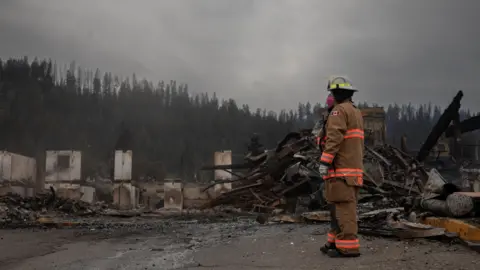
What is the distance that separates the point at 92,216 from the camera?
13.4 m

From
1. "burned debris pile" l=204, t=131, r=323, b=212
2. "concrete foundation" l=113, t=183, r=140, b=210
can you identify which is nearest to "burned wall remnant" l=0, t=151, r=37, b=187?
"concrete foundation" l=113, t=183, r=140, b=210

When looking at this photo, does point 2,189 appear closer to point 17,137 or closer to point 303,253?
point 303,253

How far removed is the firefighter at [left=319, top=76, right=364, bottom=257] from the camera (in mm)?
4062

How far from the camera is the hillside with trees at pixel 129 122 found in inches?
2549

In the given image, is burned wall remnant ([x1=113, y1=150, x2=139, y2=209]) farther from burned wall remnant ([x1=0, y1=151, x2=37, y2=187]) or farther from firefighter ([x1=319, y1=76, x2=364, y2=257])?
firefighter ([x1=319, y1=76, x2=364, y2=257])

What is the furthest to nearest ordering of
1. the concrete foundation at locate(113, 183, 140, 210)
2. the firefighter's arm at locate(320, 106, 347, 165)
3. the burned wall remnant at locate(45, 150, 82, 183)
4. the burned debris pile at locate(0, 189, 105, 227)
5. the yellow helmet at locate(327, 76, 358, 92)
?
the burned wall remnant at locate(45, 150, 82, 183) → the concrete foundation at locate(113, 183, 140, 210) → the burned debris pile at locate(0, 189, 105, 227) → the yellow helmet at locate(327, 76, 358, 92) → the firefighter's arm at locate(320, 106, 347, 165)

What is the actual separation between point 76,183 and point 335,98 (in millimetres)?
21779

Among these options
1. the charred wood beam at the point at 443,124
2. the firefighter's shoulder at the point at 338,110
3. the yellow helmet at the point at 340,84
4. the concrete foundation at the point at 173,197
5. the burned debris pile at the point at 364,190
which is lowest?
the concrete foundation at the point at 173,197

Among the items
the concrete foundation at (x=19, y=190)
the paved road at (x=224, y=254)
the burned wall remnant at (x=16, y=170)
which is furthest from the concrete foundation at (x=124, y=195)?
the paved road at (x=224, y=254)

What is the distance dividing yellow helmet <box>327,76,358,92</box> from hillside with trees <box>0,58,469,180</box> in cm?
5091

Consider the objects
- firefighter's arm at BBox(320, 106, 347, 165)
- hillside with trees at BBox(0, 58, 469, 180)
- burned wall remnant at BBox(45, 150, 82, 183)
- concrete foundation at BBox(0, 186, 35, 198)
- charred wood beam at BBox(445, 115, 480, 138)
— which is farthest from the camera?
hillside with trees at BBox(0, 58, 469, 180)

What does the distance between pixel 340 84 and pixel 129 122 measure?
259 ft

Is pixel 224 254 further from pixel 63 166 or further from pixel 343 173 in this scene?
pixel 63 166

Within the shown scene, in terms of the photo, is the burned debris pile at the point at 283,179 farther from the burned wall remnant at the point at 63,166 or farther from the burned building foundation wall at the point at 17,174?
the burned wall remnant at the point at 63,166
